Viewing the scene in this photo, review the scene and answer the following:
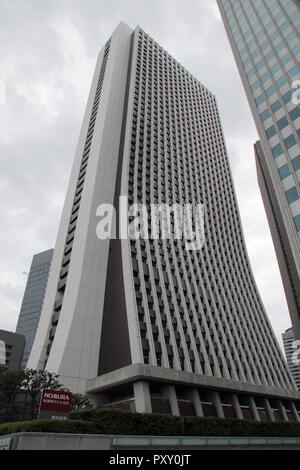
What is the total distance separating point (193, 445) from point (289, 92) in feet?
123

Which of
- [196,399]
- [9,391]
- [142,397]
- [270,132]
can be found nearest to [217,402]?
[196,399]

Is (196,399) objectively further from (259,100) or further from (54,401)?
(259,100)

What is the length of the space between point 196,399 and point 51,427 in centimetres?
2453

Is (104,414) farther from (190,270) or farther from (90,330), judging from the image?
(190,270)

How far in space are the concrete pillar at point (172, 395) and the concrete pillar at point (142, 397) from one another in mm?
3461

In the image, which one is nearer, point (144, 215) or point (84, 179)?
point (144, 215)

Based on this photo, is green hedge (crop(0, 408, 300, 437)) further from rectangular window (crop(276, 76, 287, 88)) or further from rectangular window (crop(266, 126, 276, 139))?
rectangular window (crop(276, 76, 287, 88))

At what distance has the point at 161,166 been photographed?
67750mm

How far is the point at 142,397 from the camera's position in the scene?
34.8 m

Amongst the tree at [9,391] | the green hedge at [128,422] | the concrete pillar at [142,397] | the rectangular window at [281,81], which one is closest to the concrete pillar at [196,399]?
the concrete pillar at [142,397]

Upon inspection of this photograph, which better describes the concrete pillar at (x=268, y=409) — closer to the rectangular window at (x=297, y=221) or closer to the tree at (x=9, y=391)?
the rectangular window at (x=297, y=221)

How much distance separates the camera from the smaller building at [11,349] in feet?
317

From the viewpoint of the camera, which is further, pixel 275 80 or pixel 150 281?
pixel 150 281
